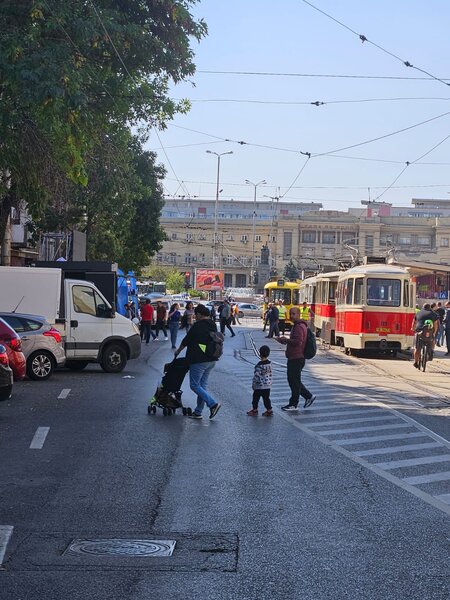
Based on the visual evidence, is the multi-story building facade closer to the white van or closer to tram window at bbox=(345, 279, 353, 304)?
tram window at bbox=(345, 279, 353, 304)

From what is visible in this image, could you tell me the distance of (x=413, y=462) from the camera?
1125 centimetres

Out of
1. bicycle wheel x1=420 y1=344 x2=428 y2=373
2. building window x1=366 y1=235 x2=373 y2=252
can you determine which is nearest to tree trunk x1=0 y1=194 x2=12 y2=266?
bicycle wheel x1=420 y1=344 x2=428 y2=373

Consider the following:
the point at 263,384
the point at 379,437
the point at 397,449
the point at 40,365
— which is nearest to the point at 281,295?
the point at 40,365

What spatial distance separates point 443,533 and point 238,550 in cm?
172

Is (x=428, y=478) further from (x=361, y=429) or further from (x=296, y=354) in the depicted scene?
(x=296, y=354)

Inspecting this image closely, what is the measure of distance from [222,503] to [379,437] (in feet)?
15.9

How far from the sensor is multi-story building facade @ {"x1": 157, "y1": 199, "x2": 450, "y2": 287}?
111 metres

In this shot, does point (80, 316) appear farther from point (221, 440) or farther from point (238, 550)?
point (238, 550)

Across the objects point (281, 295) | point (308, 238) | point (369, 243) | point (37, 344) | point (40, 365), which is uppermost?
point (308, 238)

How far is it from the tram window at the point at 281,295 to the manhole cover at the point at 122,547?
50.9m

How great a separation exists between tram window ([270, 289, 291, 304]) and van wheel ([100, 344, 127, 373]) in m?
35.2

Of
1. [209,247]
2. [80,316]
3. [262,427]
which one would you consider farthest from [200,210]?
[262,427]

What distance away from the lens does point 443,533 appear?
25.6ft

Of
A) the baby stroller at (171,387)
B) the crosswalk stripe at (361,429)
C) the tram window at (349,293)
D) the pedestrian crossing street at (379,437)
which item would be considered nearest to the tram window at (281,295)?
the tram window at (349,293)
